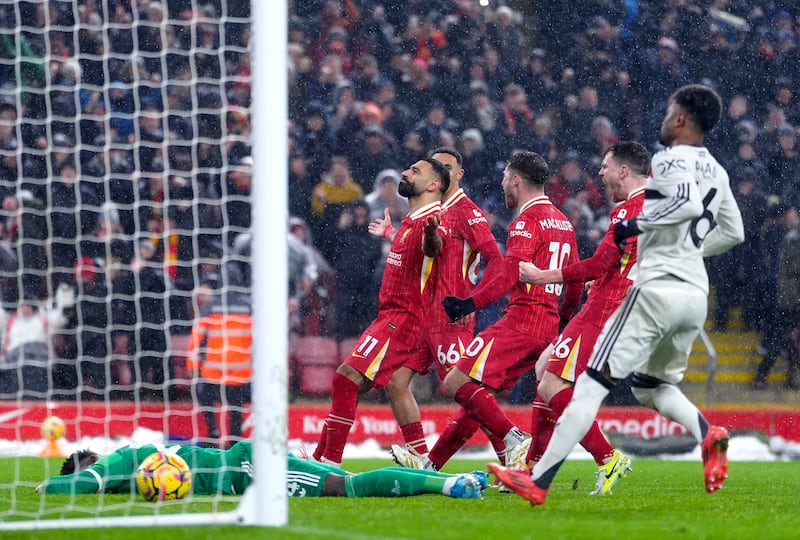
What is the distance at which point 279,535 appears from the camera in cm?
470

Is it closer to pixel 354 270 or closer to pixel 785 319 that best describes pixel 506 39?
pixel 354 270

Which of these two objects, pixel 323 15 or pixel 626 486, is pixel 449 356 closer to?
pixel 626 486

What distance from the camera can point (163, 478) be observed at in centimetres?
619

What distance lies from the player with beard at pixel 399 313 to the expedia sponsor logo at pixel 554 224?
67cm

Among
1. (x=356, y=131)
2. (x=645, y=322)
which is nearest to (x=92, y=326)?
(x=356, y=131)

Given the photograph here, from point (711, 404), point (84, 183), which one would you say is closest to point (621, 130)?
point (711, 404)

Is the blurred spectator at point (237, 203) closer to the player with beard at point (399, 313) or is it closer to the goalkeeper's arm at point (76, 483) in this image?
the player with beard at point (399, 313)

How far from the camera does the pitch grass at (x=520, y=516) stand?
15.9 feet

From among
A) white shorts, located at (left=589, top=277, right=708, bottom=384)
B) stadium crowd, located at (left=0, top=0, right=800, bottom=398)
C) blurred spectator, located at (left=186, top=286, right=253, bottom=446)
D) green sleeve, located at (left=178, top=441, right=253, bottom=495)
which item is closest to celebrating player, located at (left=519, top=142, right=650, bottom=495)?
white shorts, located at (left=589, top=277, right=708, bottom=384)

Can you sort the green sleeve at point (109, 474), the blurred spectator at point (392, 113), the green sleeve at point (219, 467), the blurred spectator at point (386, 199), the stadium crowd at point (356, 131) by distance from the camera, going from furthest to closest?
the blurred spectator at point (392, 113) → the blurred spectator at point (386, 199) → the stadium crowd at point (356, 131) → the green sleeve at point (109, 474) → the green sleeve at point (219, 467)

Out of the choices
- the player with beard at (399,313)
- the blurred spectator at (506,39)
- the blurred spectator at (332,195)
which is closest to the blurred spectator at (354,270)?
the blurred spectator at (332,195)

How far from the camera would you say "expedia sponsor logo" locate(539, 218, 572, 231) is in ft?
25.1

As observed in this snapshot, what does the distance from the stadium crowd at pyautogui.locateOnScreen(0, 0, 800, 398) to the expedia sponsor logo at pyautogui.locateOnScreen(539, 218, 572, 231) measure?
4295mm

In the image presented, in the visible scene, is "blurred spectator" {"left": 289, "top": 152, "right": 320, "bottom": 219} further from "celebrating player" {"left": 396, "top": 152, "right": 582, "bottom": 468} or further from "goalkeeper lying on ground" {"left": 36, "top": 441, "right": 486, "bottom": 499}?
"goalkeeper lying on ground" {"left": 36, "top": 441, "right": 486, "bottom": 499}
